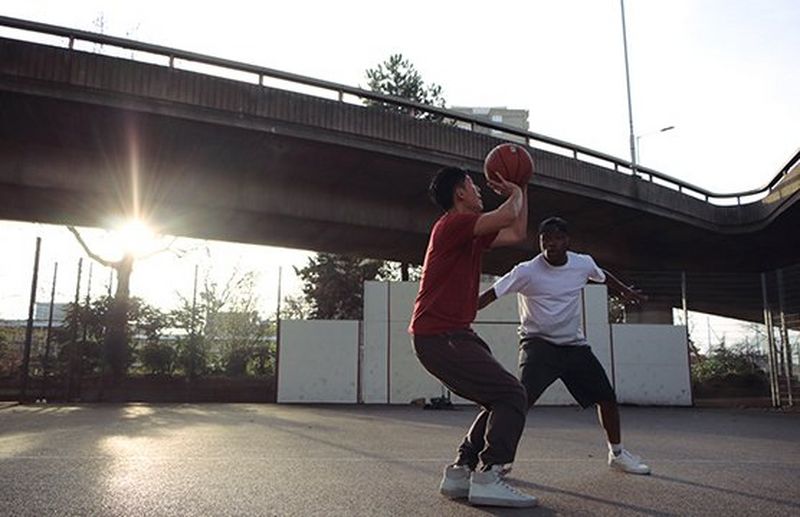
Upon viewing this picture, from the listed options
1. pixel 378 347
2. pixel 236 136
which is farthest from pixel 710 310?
pixel 236 136

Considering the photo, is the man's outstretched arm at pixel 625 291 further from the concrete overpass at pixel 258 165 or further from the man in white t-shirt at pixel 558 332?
the concrete overpass at pixel 258 165

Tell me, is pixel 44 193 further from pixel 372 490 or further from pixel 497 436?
pixel 497 436

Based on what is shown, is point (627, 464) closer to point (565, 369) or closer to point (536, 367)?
point (565, 369)

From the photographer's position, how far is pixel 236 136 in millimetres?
11164

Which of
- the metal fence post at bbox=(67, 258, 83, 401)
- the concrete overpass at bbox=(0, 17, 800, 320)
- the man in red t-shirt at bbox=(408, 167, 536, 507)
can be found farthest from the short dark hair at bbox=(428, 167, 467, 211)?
the metal fence post at bbox=(67, 258, 83, 401)

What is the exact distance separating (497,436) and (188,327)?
17.8 metres

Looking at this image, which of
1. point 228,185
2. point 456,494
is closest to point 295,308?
point 228,185

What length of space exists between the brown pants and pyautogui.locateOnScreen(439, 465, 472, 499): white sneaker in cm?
35

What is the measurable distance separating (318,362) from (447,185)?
→ 12276 mm

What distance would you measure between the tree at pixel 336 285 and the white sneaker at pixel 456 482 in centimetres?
2457

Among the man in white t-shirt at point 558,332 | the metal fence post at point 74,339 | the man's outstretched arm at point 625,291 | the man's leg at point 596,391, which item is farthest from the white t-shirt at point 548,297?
the metal fence post at point 74,339

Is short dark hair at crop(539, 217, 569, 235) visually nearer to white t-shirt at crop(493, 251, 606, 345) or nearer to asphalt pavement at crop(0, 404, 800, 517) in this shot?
white t-shirt at crop(493, 251, 606, 345)

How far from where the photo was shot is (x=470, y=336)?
3691 millimetres

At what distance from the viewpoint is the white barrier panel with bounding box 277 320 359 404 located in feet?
50.4
